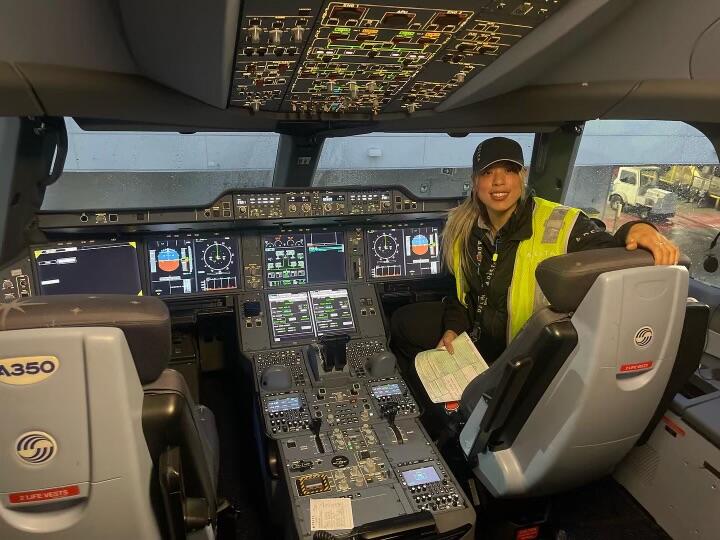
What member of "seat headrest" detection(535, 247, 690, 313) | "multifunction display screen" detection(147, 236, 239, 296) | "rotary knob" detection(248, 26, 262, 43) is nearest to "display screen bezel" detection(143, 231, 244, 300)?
"multifunction display screen" detection(147, 236, 239, 296)

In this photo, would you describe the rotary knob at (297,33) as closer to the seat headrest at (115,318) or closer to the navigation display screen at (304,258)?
the seat headrest at (115,318)

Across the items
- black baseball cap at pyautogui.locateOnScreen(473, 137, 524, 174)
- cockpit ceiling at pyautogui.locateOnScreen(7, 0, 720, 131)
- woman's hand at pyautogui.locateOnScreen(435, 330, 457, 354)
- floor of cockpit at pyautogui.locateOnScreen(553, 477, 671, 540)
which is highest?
cockpit ceiling at pyautogui.locateOnScreen(7, 0, 720, 131)

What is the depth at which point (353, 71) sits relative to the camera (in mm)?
1766

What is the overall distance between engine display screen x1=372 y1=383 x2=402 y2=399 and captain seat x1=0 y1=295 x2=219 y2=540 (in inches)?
47.0

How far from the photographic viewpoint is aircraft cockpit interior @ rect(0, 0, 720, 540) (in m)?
1.12

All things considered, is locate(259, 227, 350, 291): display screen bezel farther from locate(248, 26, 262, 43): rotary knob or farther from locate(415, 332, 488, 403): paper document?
locate(248, 26, 262, 43): rotary knob

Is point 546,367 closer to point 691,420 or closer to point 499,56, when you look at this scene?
point 691,420

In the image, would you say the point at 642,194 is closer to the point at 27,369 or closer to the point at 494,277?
the point at 494,277

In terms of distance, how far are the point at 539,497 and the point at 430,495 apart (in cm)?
49

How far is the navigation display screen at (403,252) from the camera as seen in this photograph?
279 centimetres

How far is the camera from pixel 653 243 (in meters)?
1.50

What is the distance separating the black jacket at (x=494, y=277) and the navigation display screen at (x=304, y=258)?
2.16 feet

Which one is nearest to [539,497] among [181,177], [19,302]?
[19,302]

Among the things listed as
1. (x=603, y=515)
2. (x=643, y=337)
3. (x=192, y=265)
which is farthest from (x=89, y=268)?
(x=603, y=515)
